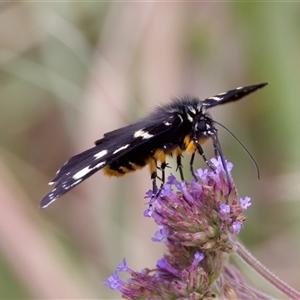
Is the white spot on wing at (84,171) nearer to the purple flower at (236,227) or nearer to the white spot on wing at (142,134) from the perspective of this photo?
the white spot on wing at (142,134)

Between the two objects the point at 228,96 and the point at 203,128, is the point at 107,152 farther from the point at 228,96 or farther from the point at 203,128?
the point at 228,96

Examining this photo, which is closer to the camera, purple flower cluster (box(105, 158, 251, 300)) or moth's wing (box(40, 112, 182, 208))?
moth's wing (box(40, 112, 182, 208))

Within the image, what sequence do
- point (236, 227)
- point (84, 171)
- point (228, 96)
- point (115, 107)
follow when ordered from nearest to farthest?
point (84, 171) → point (236, 227) → point (228, 96) → point (115, 107)

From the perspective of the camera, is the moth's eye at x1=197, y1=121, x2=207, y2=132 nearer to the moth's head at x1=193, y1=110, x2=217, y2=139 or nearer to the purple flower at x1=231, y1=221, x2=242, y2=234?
the moth's head at x1=193, y1=110, x2=217, y2=139

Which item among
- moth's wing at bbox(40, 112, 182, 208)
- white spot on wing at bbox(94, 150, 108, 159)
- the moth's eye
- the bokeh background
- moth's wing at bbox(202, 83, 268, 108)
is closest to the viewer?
moth's wing at bbox(40, 112, 182, 208)

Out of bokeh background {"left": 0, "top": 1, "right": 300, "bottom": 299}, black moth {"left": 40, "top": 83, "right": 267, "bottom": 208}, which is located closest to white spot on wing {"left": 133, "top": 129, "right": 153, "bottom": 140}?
black moth {"left": 40, "top": 83, "right": 267, "bottom": 208}

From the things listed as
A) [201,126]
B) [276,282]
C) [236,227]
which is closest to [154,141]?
[201,126]

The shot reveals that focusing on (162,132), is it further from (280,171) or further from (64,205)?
(64,205)
